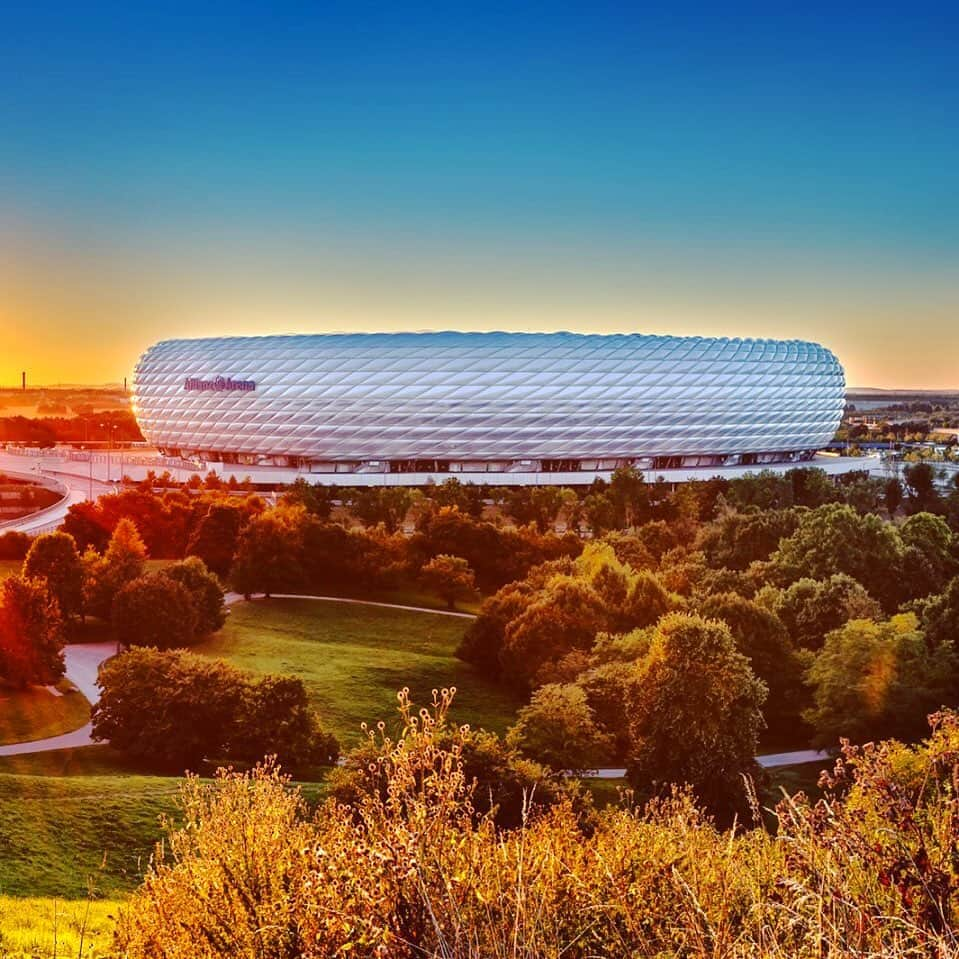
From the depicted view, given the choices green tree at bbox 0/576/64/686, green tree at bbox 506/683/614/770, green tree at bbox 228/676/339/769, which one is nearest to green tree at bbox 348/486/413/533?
green tree at bbox 0/576/64/686

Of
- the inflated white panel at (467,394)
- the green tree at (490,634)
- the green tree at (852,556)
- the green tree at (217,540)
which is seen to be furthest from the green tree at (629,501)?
the green tree at (490,634)

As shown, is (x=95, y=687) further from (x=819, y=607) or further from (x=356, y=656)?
(x=819, y=607)

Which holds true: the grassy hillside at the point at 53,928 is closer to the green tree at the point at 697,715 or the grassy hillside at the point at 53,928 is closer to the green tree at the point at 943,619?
the green tree at the point at 697,715

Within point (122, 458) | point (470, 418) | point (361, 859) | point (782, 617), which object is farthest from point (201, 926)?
point (122, 458)

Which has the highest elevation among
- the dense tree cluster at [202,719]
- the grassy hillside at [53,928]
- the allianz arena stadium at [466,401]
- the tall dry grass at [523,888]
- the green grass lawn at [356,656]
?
the allianz arena stadium at [466,401]

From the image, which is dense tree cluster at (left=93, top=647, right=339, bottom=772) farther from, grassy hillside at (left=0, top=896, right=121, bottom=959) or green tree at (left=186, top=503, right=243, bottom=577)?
green tree at (left=186, top=503, right=243, bottom=577)

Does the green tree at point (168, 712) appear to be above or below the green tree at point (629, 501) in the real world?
below

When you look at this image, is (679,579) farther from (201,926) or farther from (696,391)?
(696,391)
